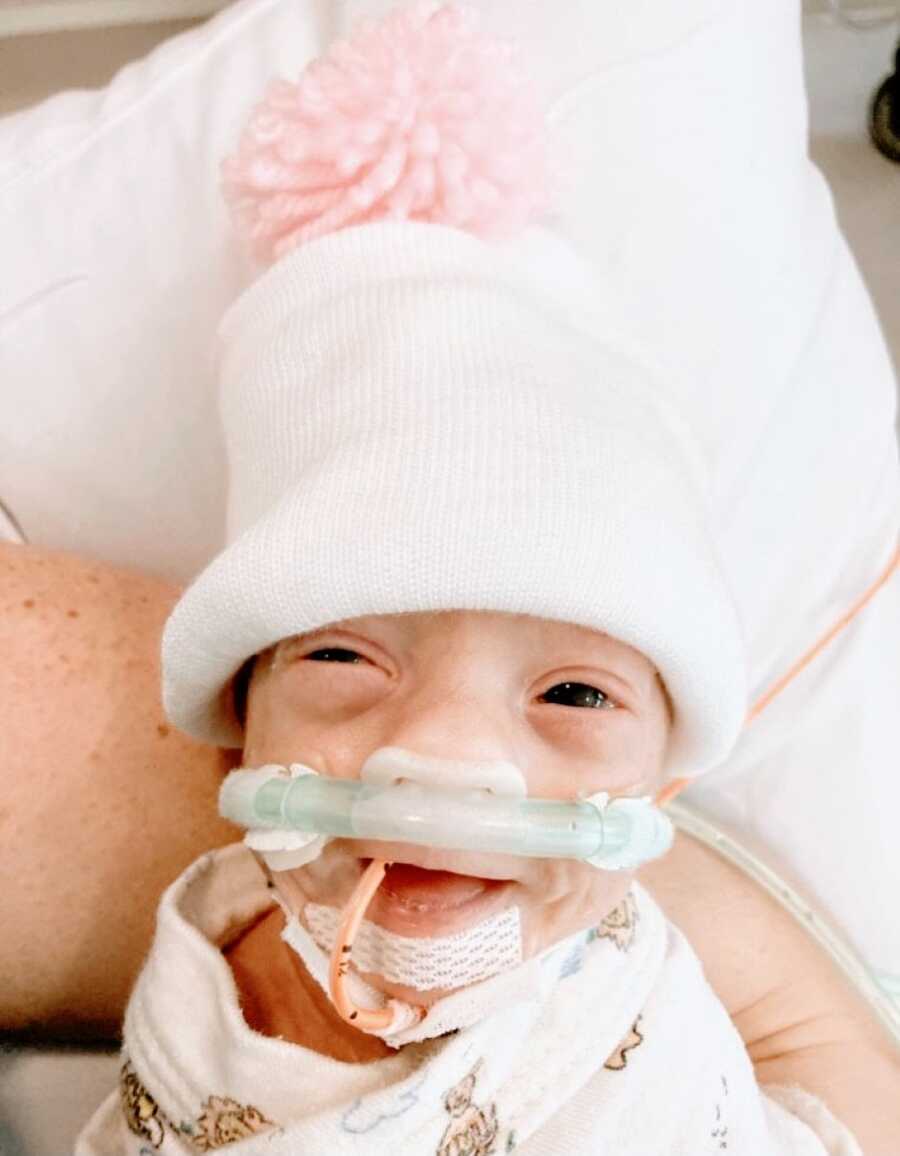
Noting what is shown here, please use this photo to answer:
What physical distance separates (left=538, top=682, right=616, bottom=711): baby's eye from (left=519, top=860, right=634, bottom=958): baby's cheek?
0.10m

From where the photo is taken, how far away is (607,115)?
3.26 ft

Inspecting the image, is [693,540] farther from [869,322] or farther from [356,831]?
[869,322]

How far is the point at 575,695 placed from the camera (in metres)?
0.72

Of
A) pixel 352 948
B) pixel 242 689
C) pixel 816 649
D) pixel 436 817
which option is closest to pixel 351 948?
pixel 352 948

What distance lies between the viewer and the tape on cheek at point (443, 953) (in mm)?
638

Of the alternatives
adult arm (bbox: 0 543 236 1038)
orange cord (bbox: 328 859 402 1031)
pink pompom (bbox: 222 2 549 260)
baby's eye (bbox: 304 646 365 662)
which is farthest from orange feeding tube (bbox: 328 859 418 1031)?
pink pompom (bbox: 222 2 549 260)

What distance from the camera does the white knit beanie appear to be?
0.66 m

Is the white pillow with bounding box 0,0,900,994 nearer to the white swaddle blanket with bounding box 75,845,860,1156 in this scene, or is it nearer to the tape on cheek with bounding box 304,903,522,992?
the white swaddle blanket with bounding box 75,845,860,1156

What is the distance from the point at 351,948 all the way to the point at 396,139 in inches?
20.1

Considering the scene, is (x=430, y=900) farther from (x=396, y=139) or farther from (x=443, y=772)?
(x=396, y=139)

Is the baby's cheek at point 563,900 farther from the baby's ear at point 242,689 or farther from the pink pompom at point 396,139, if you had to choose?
the pink pompom at point 396,139

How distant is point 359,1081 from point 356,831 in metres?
0.23

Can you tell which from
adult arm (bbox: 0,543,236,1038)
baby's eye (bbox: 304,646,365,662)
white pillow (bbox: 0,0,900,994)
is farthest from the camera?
white pillow (bbox: 0,0,900,994)

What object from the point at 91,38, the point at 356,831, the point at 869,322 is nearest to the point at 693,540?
the point at 356,831
